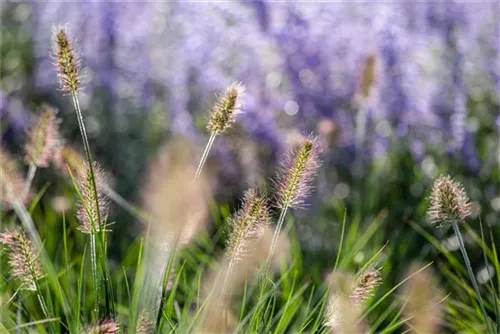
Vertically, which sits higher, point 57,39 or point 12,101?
point 57,39

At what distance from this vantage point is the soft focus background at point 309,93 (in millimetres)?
3598

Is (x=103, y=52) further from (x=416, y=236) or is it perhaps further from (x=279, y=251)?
(x=279, y=251)

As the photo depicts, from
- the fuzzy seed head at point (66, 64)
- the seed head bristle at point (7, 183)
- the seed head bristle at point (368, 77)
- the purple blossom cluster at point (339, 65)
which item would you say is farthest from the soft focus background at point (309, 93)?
the fuzzy seed head at point (66, 64)

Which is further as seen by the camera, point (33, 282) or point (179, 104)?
point (179, 104)

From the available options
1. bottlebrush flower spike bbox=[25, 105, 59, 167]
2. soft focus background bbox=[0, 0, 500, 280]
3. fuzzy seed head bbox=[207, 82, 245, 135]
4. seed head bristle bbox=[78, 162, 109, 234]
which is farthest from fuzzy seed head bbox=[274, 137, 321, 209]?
soft focus background bbox=[0, 0, 500, 280]

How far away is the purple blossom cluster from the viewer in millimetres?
3779

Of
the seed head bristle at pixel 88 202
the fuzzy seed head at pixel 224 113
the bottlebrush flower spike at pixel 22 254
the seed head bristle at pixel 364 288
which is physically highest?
the fuzzy seed head at pixel 224 113

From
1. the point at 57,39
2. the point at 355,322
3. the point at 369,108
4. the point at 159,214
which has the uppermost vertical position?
the point at 57,39

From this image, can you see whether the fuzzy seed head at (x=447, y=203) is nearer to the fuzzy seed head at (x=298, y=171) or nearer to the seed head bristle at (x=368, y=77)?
the fuzzy seed head at (x=298, y=171)

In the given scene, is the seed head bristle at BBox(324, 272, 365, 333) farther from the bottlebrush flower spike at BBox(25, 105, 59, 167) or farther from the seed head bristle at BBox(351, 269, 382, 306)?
the bottlebrush flower spike at BBox(25, 105, 59, 167)

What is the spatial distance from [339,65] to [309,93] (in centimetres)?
18

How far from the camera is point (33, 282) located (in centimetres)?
173

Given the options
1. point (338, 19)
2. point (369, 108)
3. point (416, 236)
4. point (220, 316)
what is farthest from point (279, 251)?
point (338, 19)

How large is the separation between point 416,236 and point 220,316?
167 centimetres
